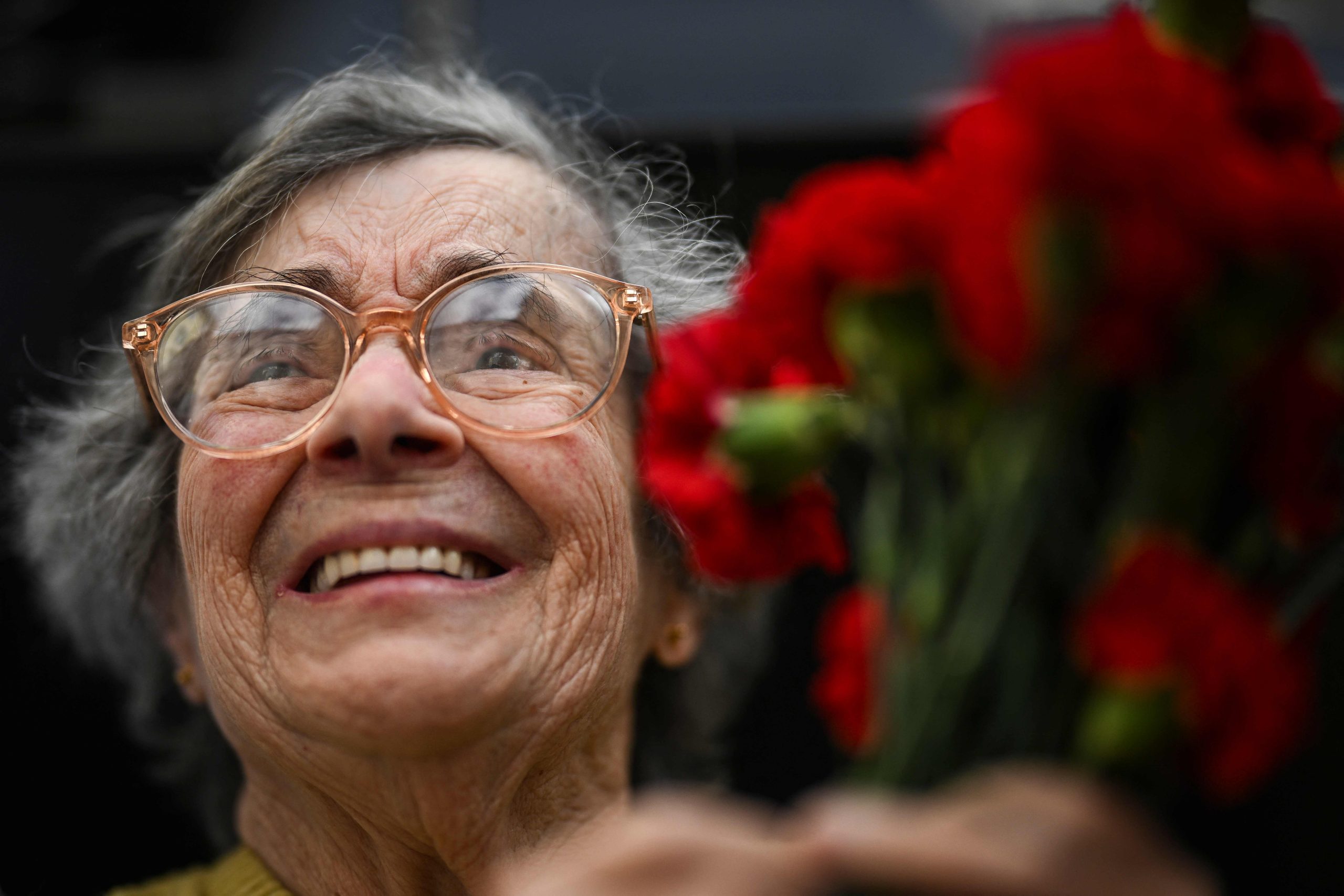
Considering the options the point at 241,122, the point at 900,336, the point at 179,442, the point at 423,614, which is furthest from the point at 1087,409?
the point at 241,122

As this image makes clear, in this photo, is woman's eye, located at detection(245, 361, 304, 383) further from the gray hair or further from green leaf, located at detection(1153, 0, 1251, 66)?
green leaf, located at detection(1153, 0, 1251, 66)

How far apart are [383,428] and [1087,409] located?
26.5 inches

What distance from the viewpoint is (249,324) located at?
116 centimetres

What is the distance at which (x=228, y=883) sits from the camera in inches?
52.0

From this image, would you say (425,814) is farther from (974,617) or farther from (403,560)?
(974,617)

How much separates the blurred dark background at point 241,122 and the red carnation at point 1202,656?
4.46ft

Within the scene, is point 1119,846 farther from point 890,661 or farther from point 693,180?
point 693,180

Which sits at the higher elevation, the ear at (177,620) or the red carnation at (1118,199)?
the red carnation at (1118,199)

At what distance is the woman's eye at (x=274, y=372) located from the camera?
3.76 feet

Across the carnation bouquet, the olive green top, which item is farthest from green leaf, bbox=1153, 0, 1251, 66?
the olive green top

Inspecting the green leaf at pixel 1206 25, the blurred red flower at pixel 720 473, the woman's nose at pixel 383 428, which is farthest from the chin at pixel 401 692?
the green leaf at pixel 1206 25

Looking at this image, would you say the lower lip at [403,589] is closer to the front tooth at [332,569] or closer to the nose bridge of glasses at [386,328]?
the front tooth at [332,569]

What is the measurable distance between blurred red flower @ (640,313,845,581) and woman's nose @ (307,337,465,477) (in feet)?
1.27

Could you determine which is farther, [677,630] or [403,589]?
[677,630]
